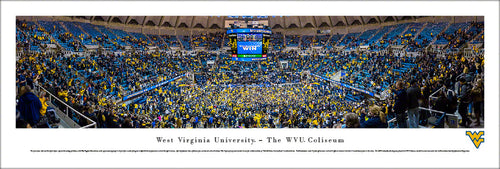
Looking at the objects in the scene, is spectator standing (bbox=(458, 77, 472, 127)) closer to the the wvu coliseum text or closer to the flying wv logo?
the flying wv logo

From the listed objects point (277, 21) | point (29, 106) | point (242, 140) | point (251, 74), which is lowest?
point (242, 140)

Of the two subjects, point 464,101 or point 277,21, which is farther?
point 277,21

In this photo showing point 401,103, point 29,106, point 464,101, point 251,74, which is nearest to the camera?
point 29,106

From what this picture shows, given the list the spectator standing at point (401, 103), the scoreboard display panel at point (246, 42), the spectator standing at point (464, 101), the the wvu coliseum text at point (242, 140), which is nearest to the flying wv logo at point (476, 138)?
the spectator standing at point (464, 101)

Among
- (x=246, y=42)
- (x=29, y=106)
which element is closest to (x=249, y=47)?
(x=246, y=42)

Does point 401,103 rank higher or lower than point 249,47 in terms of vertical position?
lower

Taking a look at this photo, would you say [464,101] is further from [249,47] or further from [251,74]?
[251,74]
